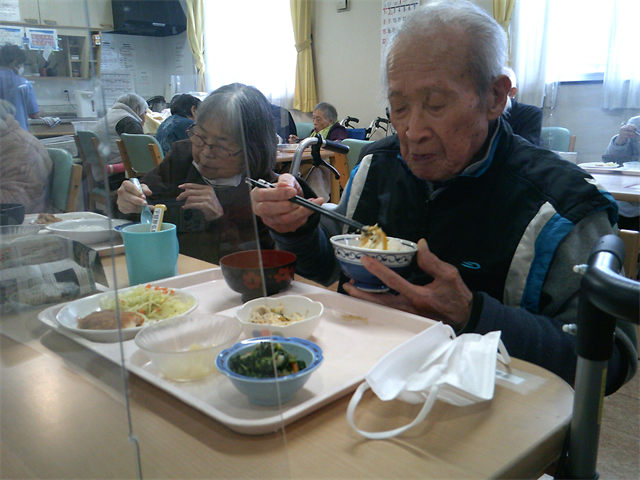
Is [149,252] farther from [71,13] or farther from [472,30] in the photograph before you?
[472,30]

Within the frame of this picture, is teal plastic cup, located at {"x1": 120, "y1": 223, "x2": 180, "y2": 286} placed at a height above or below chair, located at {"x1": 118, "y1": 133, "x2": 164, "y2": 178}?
→ below

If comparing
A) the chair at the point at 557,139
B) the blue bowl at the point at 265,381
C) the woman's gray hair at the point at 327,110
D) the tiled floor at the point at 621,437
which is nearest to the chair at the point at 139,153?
the blue bowl at the point at 265,381

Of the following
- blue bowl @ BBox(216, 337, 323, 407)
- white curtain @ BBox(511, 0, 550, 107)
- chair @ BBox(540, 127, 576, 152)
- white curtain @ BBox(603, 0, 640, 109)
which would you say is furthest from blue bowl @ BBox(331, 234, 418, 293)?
white curtain @ BBox(511, 0, 550, 107)

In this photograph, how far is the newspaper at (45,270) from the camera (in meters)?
0.52

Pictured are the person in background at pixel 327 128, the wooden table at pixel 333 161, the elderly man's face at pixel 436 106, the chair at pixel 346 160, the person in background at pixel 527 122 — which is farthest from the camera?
→ the person in background at pixel 327 128

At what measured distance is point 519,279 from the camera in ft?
3.25

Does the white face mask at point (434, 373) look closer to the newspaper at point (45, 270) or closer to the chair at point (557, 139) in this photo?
the newspaper at point (45, 270)

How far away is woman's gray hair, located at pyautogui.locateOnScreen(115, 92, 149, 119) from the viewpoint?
50 centimetres

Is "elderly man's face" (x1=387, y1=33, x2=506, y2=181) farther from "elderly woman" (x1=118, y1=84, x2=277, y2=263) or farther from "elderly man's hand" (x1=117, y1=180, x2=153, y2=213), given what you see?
"elderly man's hand" (x1=117, y1=180, x2=153, y2=213)

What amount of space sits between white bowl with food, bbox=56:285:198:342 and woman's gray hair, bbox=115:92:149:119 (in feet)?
0.62

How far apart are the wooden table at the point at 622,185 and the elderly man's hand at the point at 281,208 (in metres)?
1.12

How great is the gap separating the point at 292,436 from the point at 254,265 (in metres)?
0.20

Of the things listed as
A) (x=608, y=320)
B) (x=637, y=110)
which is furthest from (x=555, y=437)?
(x=637, y=110)

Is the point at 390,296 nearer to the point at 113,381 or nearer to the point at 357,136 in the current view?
the point at 113,381
